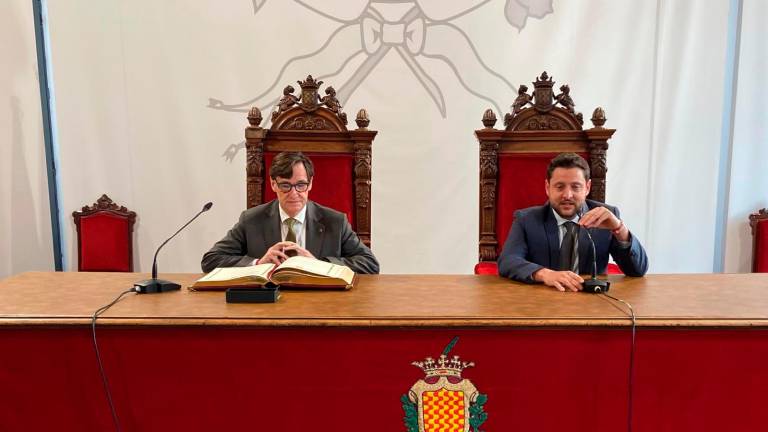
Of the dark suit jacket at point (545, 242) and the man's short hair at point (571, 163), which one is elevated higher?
the man's short hair at point (571, 163)

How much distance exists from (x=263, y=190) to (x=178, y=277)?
2.59ft

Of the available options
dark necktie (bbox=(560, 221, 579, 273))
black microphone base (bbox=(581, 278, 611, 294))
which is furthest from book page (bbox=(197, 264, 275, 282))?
dark necktie (bbox=(560, 221, 579, 273))

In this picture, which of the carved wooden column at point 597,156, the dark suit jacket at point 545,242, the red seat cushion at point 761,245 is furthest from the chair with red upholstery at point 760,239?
the dark suit jacket at point 545,242

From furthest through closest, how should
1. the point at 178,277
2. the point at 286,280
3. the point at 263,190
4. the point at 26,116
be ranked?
1. the point at 26,116
2. the point at 263,190
3. the point at 178,277
4. the point at 286,280

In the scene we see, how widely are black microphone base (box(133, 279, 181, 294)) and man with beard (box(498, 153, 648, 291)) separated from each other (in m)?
1.16

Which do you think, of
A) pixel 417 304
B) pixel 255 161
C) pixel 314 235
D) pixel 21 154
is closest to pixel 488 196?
pixel 314 235

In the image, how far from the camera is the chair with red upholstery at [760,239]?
11.0 feet

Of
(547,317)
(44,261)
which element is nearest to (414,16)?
→ (547,317)

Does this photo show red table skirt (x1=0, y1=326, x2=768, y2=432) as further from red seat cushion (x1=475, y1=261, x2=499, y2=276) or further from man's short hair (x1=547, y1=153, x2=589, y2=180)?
red seat cushion (x1=475, y1=261, x2=499, y2=276)

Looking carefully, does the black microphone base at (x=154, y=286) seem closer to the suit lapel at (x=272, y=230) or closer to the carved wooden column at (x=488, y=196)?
the suit lapel at (x=272, y=230)

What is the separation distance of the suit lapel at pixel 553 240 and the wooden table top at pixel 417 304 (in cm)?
25

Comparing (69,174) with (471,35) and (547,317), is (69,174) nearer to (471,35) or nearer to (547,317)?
(471,35)

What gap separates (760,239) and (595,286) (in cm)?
244

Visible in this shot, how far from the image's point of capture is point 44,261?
3.47 meters
